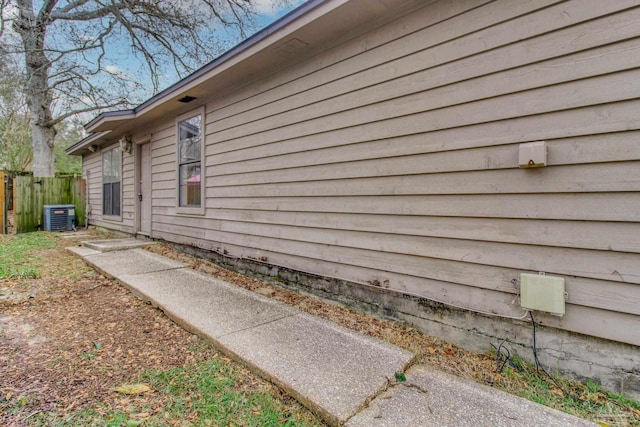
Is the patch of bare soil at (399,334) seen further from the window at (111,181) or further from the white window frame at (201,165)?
the window at (111,181)

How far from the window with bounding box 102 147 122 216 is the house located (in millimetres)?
5459

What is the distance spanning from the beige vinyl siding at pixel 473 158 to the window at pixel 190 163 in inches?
78.8

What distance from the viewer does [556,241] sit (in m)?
1.93

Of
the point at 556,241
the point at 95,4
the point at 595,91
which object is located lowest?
the point at 556,241

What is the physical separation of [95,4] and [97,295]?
10.8 meters

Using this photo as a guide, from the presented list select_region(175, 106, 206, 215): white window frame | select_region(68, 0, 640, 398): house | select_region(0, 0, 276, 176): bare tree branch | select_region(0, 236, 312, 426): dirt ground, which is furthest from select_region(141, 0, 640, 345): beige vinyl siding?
select_region(0, 0, 276, 176): bare tree branch

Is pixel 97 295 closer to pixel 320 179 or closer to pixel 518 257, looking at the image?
pixel 320 179

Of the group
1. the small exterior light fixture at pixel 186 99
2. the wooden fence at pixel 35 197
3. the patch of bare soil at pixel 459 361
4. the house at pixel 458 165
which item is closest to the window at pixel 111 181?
the wooden fence at pixel 35 197

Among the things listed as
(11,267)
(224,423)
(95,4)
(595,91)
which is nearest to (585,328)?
(595,91)

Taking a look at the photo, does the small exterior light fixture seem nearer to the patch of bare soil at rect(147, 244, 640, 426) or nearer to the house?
the house

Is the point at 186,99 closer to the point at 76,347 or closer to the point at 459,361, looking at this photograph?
the point at 76,347

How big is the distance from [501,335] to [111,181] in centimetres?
944

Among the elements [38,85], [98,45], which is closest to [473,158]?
[38,85]

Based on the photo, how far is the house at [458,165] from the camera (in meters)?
1.77
